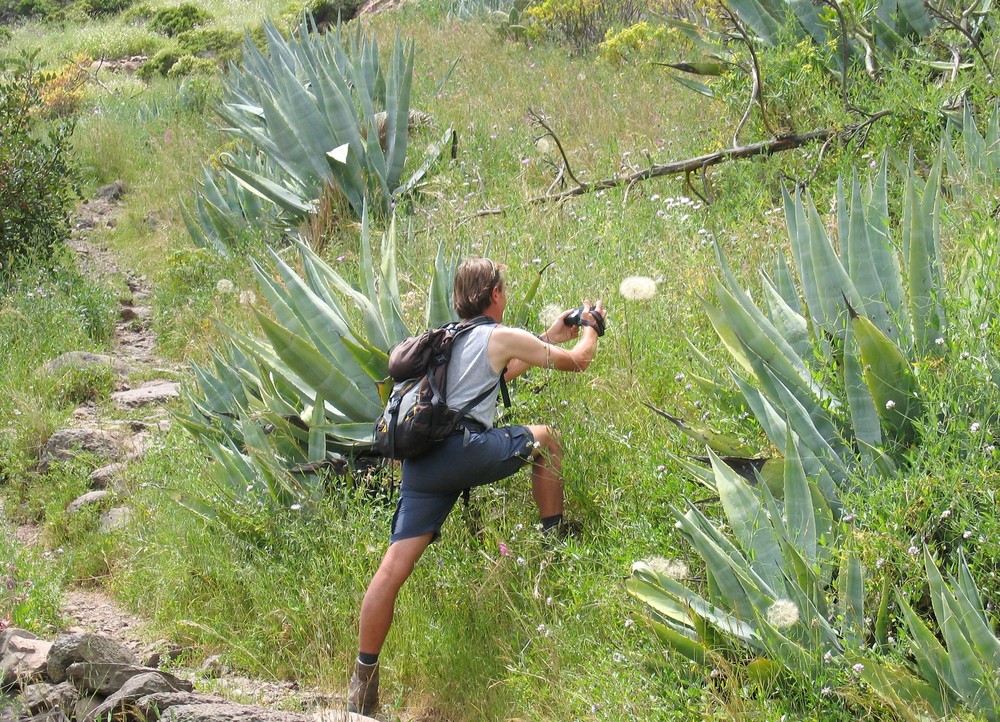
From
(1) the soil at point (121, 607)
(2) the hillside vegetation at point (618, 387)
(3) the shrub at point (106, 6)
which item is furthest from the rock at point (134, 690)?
(3) the shrub at point (106, 6)

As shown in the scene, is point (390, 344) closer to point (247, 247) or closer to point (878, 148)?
point (878, 148)

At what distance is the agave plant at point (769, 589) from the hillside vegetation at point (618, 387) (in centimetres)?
1

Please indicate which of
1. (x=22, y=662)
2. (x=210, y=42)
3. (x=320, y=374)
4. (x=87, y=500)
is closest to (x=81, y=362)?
(x=87, y=500)

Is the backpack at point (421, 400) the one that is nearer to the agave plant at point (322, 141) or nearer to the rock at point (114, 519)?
the rock at point (114, 519)

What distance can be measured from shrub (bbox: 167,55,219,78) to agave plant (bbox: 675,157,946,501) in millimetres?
18484

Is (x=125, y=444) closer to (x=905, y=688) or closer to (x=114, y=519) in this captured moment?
(x=114, y=519)

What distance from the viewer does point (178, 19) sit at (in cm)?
2780

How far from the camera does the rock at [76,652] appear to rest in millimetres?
3787

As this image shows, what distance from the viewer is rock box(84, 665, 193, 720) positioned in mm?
3535

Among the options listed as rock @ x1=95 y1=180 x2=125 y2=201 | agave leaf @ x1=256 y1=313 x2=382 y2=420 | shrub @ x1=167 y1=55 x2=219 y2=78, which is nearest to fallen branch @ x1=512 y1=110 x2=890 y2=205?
agave leaf @ x1=256 y1=313 x2=382 y2=420

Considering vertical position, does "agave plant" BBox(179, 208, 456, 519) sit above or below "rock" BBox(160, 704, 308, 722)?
below

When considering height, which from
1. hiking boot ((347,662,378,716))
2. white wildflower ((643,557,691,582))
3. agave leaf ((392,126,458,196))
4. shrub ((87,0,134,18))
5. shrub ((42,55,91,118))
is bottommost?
shrub ((87,0,134,18))

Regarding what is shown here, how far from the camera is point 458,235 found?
733 cm

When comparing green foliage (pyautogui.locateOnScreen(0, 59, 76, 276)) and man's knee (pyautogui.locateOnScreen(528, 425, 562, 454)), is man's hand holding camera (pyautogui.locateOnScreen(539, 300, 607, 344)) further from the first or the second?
green foliage (pyautogui.locateOnScreen(0, 59, 76, 276))
